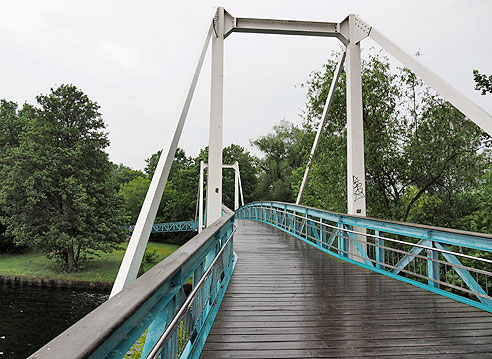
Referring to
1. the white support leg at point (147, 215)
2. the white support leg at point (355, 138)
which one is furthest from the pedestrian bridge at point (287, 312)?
the white support leg at point (355, 138)

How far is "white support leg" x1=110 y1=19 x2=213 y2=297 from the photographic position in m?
3.33

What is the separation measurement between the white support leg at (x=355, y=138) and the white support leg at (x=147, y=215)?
416cm

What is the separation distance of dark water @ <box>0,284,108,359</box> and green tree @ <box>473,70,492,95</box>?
17.8m

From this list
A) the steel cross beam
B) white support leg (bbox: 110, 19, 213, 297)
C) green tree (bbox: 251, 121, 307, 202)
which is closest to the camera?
white support leg (bbox: 110, 19, 213, 297)

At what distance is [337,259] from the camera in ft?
23.3

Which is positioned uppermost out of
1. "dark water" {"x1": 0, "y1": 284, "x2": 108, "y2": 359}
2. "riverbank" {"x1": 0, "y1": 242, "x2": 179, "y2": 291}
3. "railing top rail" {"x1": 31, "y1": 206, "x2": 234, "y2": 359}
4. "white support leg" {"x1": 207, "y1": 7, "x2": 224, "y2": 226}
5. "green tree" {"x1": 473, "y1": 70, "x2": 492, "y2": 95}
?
"green tree" {"x1": 473, "y1": 70, "x2": 492, "y2": 95}

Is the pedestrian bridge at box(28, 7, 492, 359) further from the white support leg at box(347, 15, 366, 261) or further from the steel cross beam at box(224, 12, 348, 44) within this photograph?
the steel cross beam at box(224, 12, 348, 44)

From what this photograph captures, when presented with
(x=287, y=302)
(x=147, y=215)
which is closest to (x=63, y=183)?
(x=147, y=215)

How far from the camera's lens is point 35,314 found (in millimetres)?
18000

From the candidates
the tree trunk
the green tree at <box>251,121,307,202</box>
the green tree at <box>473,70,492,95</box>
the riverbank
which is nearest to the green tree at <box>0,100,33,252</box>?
the riverbank

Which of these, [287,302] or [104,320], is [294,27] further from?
[104,320]

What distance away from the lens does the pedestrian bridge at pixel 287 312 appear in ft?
4.44

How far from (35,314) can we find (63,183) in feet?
28.8

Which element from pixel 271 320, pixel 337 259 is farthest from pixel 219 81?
pixel 271 320
